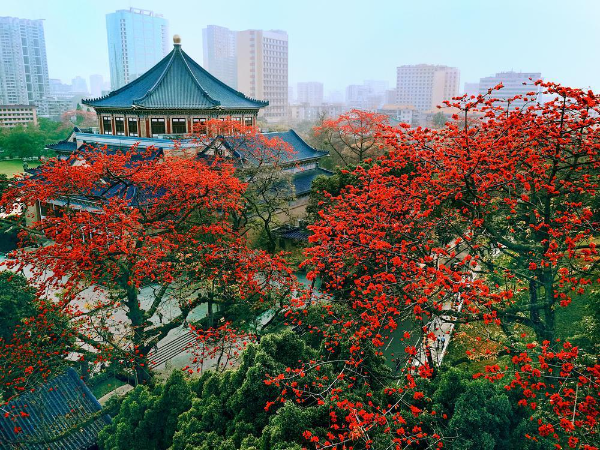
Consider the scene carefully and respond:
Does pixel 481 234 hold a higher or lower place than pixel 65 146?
lower

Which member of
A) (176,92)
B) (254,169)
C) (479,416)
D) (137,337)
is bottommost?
(137,337)

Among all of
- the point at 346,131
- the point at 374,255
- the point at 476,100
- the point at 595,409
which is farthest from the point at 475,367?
the point at 346,131

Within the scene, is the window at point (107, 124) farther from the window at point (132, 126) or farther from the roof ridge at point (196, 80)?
the roof ridge at point (196, 80)

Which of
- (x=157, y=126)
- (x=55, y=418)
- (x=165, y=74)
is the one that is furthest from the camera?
(x=165, y=74)

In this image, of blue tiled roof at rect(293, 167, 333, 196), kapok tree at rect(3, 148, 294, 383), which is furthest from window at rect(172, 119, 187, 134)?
kapok tree at rect(3, 148, 294, 383)

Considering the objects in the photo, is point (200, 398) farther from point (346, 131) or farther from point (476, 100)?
point (346, 131)

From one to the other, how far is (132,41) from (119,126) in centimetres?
9889

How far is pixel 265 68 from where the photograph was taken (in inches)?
3051

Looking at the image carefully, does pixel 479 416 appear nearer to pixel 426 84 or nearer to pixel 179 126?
pixel 179 126

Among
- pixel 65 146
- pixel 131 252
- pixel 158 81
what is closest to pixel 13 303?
pixel 131 252

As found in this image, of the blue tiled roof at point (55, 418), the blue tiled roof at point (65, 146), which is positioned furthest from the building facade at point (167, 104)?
the blue tiled roof at point (55, 418)

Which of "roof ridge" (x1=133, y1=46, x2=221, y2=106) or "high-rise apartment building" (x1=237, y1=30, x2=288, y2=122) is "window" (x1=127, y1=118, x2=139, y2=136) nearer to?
"roof ridge" (x1=133, y1=46, x2=221, y2=106)

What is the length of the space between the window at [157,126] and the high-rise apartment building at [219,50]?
85043mm

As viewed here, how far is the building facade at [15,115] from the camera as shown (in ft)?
188
